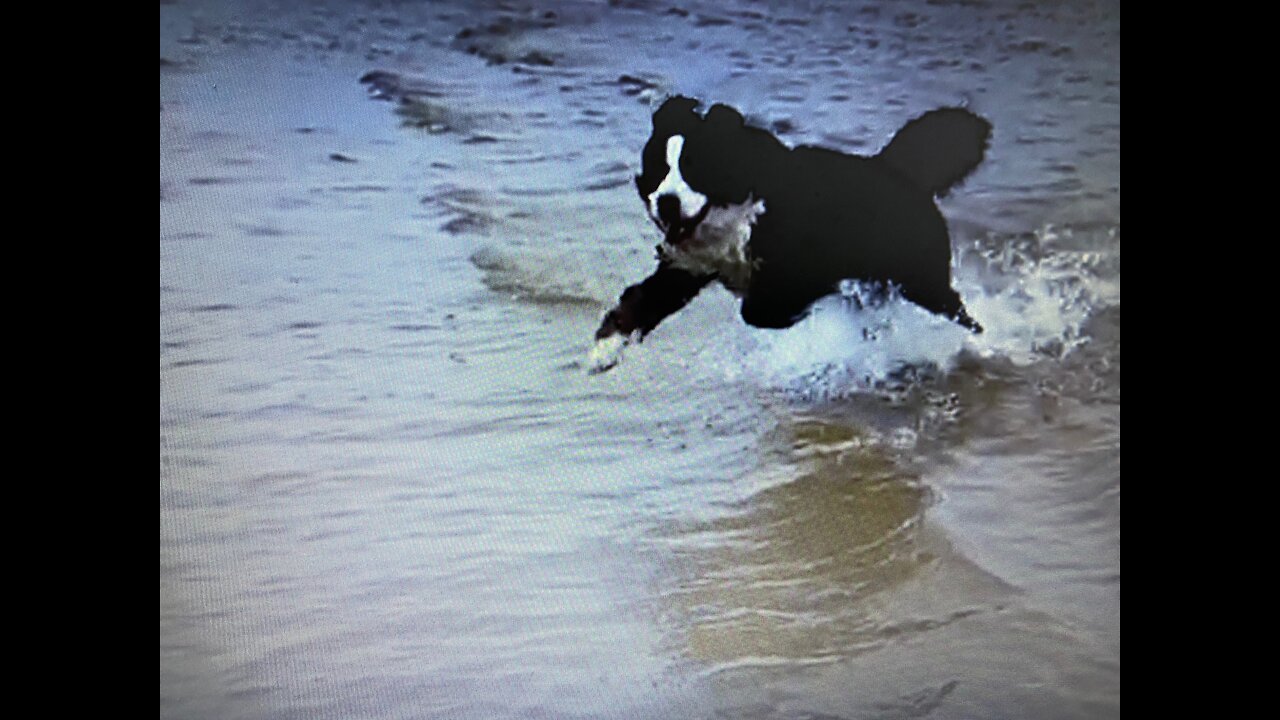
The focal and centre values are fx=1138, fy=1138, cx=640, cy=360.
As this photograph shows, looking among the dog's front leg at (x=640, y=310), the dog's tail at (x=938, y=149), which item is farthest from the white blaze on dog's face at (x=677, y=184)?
the dog's tail at (x=938, y=149)

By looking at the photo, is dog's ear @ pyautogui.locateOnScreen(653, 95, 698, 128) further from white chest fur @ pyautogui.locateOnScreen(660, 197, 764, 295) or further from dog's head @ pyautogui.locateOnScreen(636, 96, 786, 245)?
white chest fur @ pyautogui.locateOnScreen(660, 197, 764, 295)

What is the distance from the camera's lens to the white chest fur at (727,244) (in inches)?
72.6

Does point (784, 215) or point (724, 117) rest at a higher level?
point (724, 117)

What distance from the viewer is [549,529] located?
5.78 feet

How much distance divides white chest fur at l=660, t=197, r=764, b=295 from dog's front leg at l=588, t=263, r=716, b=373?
0.13 feet

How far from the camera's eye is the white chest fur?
1843mm

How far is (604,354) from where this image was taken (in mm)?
1794

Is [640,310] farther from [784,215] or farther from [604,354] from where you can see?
[784,215]

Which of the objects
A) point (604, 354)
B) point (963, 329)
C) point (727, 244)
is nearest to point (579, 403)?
point (604, 354)

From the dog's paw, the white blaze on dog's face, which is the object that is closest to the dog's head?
the white blaze on dog's face

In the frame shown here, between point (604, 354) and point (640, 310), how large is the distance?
0.09 metres
